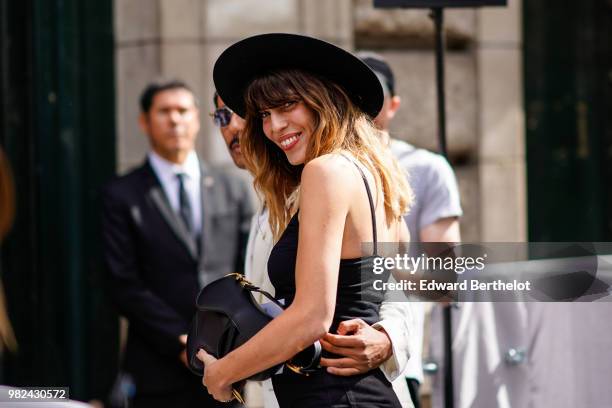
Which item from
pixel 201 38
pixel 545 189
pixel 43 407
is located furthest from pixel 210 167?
pixel 43 407

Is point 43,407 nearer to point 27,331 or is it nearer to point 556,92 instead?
point 27,331

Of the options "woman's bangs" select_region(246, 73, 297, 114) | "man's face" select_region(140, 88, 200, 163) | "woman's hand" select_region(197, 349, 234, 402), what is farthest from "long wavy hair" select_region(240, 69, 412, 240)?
"man's face" select_region(140, 88, 200, 163)

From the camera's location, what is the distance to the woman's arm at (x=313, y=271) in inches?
125

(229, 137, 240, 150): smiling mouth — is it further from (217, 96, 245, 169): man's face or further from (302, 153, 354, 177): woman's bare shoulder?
(302, 153, 354, 177): woman's bare shoulder

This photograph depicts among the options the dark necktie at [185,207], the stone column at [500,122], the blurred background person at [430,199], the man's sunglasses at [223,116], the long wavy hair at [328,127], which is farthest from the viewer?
the stone column at [500,122]

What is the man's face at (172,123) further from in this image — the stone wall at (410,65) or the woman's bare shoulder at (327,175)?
the woman's bare shoulder at (327,175)

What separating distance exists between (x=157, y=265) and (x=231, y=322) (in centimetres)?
234

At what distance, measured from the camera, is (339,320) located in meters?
3.36

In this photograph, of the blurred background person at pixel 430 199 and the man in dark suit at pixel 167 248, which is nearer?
the blurred background person at pixel 430 199

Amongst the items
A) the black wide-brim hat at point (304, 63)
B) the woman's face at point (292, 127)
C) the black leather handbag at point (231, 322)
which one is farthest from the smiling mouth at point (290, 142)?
the black leather handbag at point (231, 322)

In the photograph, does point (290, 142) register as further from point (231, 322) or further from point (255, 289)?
point (231, 322)

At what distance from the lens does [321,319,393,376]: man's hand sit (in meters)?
3.31

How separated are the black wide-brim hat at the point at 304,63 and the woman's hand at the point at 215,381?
2.98 ft

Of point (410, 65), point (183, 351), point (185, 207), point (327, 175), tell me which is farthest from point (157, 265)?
point (327, 175)
